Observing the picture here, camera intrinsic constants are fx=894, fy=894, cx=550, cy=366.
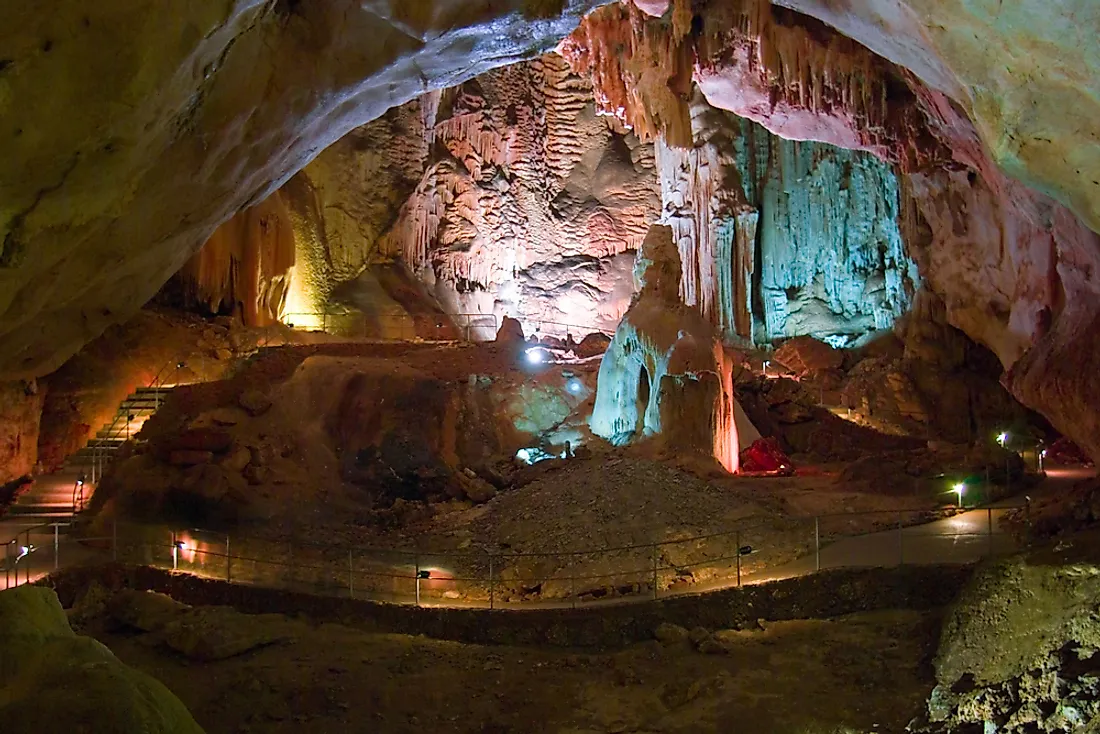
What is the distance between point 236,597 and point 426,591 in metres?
2.46

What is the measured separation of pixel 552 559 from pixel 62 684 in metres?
7.78

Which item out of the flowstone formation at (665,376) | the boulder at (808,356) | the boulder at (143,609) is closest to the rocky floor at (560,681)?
the boulder at (143,609)

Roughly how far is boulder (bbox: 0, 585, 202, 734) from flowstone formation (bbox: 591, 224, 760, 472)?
12.6 meters

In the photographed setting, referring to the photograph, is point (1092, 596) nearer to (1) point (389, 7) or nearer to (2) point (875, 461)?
(1) point (389, 7)

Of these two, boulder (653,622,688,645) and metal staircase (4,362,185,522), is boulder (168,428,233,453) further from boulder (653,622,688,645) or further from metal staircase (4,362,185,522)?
boulder (653,622,688,645)

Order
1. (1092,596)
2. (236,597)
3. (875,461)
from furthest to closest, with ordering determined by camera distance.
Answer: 1. (875,461)
2. (236,597)
3. (1092,596)

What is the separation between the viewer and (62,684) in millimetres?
4938

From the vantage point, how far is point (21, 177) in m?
5.11

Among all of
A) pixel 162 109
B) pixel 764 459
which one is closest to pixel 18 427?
pixel 162 109

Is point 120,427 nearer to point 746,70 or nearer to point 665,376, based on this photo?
point 665,376

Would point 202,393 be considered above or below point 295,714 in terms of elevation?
above

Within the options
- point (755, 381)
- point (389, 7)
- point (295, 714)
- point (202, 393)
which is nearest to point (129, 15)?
point (389, 7)

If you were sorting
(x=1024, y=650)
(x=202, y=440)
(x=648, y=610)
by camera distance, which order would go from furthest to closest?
(x=202, y=440) < (x=648, y=610) < (x=1024, y=650)

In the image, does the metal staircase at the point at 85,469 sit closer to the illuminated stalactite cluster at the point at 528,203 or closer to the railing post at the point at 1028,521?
the illuminated stalactite cluster at the point at 528,203
